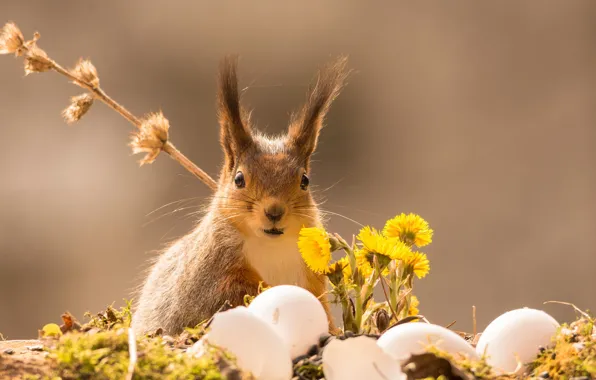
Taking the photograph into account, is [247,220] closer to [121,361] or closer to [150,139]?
[150,139]

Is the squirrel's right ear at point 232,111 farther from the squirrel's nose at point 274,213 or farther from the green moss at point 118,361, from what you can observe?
the green moss at point 118,361

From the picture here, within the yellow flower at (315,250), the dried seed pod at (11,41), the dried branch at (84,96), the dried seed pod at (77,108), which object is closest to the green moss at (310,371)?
the yellow flower at (315,250)

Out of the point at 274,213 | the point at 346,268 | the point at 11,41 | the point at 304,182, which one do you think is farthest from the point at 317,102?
the point at 11,41

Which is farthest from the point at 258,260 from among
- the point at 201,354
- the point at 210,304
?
the point at 201,354

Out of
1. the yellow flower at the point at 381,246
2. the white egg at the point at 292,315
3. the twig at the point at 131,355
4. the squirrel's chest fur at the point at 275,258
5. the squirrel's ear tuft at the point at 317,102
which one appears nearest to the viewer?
the twig at the point at 131,355

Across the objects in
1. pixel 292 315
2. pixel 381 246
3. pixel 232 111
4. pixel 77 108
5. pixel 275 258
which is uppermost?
pixel 77 108

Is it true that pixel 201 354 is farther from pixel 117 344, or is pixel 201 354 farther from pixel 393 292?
pixel 393 292
